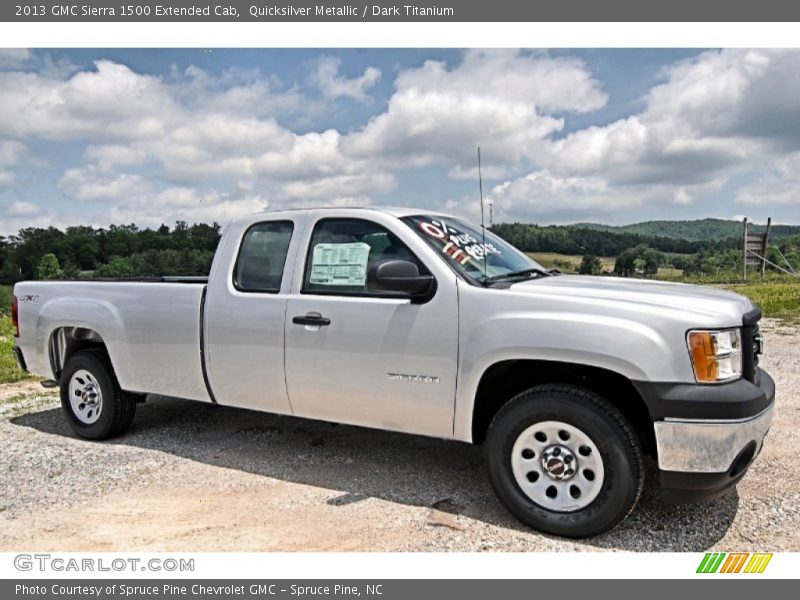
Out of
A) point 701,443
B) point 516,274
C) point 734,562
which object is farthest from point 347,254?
point 734,562

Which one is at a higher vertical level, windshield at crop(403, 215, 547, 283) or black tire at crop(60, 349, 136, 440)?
windshield at crop(403, 215, 547, 283)

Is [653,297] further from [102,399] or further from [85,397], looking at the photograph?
[85,397]

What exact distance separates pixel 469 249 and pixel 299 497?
2.06 metres

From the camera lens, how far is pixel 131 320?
17.9 ft

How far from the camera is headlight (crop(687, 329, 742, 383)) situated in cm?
342

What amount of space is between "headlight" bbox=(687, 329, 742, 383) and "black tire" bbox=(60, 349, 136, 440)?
4675mm

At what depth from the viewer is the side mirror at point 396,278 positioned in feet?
12.7

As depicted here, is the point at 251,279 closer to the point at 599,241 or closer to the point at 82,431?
the point at 82,431

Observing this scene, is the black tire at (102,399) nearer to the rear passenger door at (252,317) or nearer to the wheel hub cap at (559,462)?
the rear passenger door at (252,317)

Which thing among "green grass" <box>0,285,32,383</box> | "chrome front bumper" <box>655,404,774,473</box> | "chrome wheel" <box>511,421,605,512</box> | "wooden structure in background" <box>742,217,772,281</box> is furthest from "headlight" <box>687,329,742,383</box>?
"wooden structure in background" <box>742,217,772,281</box>

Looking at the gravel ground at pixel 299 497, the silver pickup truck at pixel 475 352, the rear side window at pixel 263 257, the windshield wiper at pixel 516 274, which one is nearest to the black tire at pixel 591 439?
the silver pickup truck at pixel 475 352

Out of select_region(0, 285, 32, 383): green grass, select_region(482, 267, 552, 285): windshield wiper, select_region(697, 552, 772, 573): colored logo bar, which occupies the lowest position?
select_region(697, 552, 772, 573): colored logo bar

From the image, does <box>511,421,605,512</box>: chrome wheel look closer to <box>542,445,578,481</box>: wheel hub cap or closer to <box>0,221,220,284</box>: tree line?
<box>542,445,578,481</box>: wheel hub cap

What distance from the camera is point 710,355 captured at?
3.44 meters
